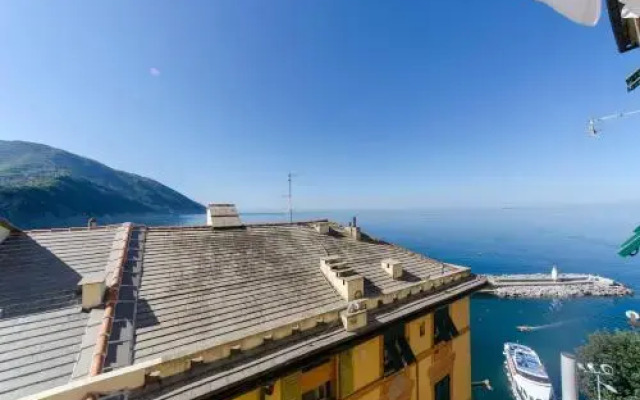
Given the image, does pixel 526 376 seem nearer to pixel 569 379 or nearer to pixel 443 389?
pixel 443 389

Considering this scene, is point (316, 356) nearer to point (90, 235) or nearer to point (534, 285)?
point (90, 235)

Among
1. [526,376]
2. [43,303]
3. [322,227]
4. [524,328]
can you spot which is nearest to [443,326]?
[322,227]

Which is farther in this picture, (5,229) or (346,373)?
(5,229)

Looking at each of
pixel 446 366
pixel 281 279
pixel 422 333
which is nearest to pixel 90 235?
pixel 281 279

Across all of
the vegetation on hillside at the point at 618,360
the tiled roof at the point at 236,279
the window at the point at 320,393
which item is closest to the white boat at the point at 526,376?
the vegetation on hillside at the point at 618,360

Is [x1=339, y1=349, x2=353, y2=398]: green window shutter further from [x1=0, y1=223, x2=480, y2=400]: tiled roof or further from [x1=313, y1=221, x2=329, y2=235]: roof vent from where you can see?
[x1=313, y1=221, x2=329, y2=235]: roof vent

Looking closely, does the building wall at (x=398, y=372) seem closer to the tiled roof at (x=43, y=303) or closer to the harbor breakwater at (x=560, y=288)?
the tiled roof at (x=43, y=303)

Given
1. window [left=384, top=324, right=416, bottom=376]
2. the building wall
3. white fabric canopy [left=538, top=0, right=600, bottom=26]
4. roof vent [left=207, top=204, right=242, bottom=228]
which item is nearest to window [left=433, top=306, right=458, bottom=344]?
the building wall
